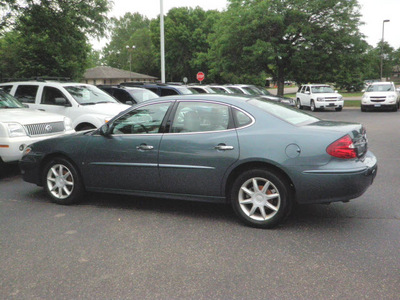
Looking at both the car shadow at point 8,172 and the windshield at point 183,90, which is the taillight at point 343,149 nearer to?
the car shadow at point 8,172

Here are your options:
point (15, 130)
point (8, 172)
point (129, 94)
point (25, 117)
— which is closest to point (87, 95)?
point (129, 94)

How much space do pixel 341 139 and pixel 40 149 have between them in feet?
13.2

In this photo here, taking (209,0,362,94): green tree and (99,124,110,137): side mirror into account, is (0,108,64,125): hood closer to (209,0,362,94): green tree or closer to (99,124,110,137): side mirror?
(99,124,110,137): side mirror

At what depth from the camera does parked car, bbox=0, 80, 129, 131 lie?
9750mm

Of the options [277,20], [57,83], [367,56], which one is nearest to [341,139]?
[57,83]

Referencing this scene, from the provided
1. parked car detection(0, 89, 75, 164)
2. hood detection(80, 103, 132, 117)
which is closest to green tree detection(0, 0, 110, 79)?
hood detection(80, 103, 132, 117)

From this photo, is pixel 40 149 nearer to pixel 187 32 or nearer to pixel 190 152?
pixel 190 152

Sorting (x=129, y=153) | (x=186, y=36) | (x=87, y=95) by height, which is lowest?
(x=129, y=153)

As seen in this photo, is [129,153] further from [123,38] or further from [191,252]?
[123,38]

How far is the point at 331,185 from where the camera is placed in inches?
173

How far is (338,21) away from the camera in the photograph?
3147 cm

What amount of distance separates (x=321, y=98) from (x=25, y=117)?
2183 centimetres

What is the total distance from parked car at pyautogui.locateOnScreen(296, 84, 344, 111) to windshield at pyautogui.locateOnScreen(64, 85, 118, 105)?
18572 millimetres

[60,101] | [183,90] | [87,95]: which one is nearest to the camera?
[60,101]
